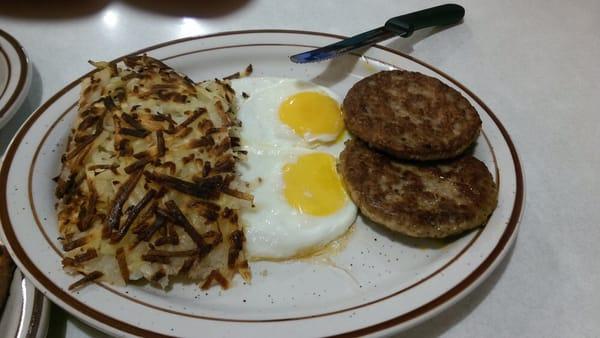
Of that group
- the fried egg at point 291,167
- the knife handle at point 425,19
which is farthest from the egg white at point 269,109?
the knife handle at point 425,19

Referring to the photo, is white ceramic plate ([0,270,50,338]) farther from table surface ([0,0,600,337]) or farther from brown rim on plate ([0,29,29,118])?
brown rim on plate ([0,29,29,118])

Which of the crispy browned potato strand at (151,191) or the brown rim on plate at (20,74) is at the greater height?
the brown rim on plate at (20,74)

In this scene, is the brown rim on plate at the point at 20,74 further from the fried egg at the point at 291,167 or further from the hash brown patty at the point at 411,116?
the hash brown patty at the point at 411,116

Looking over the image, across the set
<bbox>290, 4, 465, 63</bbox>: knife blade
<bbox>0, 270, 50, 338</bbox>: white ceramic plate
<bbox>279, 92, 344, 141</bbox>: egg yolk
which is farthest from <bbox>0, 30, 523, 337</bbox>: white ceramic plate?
<bbox>290, 4, 465, 63</bbox>: knife blade

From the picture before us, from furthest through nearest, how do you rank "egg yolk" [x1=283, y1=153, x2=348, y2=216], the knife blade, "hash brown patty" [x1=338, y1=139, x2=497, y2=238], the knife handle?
1. the knife handle
2. the knife blade
3. "egg yolk" [x1=283, y1=153, x2=348, y2=216]
4. "hash brown patty" [x1=338, y1=139, x2=497, y2=238]

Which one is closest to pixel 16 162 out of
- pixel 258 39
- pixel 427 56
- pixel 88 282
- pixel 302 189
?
pixel 88 282

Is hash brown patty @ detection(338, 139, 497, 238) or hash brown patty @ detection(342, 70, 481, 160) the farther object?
hash brown patty @ detection(342, 70, 481, 160)
